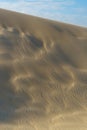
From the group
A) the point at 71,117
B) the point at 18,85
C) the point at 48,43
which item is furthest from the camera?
the point at 48,43

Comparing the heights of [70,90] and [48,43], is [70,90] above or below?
below

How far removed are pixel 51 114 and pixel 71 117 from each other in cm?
32

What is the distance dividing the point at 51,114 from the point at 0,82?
1134 mm

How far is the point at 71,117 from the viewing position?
580 cm

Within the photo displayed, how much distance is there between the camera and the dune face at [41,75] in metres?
5.65

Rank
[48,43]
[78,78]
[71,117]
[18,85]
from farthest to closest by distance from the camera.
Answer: [48,43] → [78,78] → [18,85] → [71,117]

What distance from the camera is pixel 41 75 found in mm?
6797

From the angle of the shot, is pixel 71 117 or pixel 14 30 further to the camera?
pixel 14 30

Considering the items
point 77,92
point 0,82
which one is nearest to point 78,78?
point 77,92

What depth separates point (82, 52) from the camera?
26.3 feet

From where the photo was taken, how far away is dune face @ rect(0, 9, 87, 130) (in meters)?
5.65

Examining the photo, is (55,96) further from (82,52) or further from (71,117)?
(82,52)

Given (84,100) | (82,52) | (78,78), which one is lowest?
(84,100)

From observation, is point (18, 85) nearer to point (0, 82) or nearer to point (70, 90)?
point (0, 82)
